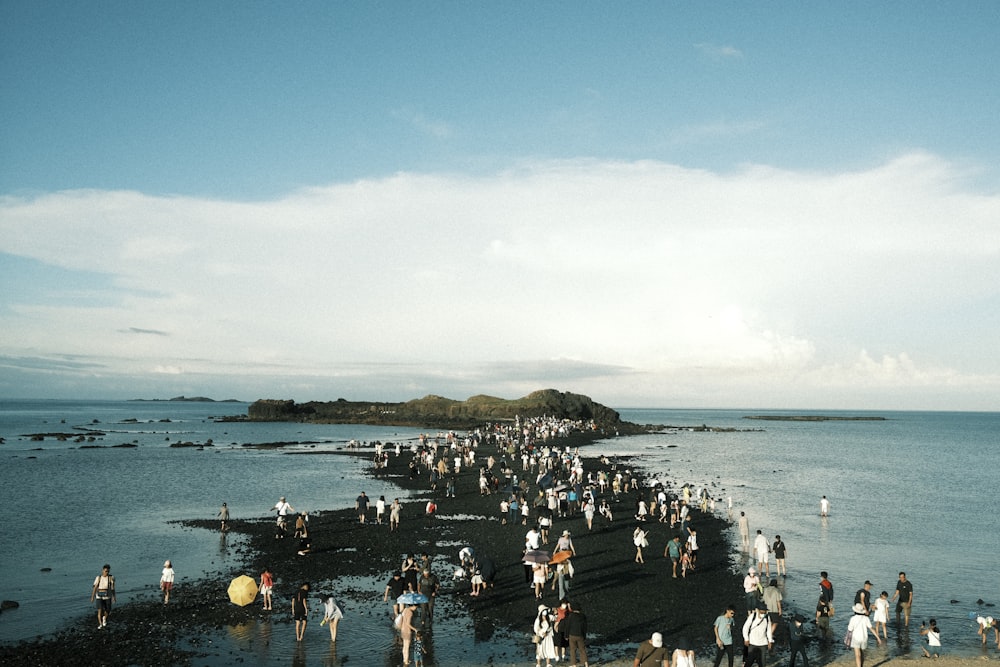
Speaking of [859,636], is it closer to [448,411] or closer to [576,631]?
[576,631]

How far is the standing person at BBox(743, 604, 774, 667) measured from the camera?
44.1ft

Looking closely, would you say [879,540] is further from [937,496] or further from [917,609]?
[937,496]

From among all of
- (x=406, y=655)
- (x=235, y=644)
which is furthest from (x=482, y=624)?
(x=235, y=644)

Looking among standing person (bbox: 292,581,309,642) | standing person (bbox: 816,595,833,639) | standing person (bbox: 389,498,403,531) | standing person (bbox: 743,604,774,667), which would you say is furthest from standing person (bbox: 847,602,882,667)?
standing person (bbox: 389,498,403,531)

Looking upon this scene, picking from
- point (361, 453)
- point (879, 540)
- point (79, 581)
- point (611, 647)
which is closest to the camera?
point (611, 647)

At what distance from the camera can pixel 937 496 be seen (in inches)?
1973

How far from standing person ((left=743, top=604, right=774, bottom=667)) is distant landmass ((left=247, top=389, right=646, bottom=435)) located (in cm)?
10820

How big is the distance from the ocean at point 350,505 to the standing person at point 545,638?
1.39 meters

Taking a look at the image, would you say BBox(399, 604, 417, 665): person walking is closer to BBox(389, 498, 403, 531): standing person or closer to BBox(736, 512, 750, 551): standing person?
BBox(389, 498, 403, 531): standing person

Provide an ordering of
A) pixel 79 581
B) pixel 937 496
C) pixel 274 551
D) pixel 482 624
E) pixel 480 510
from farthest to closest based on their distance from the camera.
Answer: pixel 937 496
pixel 480 510
pixel 274 551
pixel 79 581
pixel 482 624

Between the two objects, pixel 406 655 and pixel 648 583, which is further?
pixel 648 583

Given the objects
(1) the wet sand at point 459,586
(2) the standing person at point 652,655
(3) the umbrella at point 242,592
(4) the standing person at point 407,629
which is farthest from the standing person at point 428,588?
(2) the standing person at point 652,655

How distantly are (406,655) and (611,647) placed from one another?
16.1 ft

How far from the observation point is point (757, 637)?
13469mm
